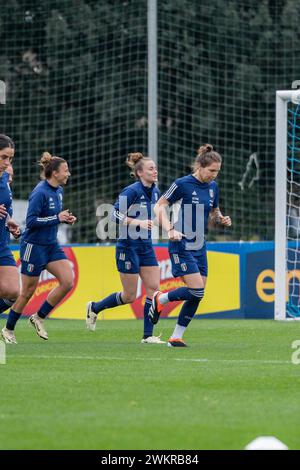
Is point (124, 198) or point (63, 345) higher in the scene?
point (124, 198)

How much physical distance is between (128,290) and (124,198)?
44.5 inches

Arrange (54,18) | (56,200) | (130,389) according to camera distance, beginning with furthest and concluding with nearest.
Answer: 1. (54,18)
2. (56,200)
3. (130,389)

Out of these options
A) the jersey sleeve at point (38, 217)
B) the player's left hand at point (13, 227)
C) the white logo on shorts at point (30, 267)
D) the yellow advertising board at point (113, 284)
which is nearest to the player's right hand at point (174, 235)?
the jersey sleeve at point (38, 217)

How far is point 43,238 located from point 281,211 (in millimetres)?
5088

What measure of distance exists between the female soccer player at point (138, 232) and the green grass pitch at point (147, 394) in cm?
70

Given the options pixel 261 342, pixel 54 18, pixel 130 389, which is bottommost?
pixel 261 342

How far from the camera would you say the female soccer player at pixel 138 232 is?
13734mm

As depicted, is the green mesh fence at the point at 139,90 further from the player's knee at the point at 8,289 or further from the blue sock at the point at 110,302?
the player's knee at the point at 8,289

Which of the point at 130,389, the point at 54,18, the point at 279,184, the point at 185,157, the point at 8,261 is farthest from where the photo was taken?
the point at 54,18

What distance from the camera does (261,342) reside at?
13453 millimetres

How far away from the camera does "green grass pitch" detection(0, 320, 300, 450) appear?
22.8 ft

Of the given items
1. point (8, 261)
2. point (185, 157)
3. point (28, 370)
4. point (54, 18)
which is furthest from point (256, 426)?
point (54, 18)

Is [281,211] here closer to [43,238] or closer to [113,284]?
[113,284]
